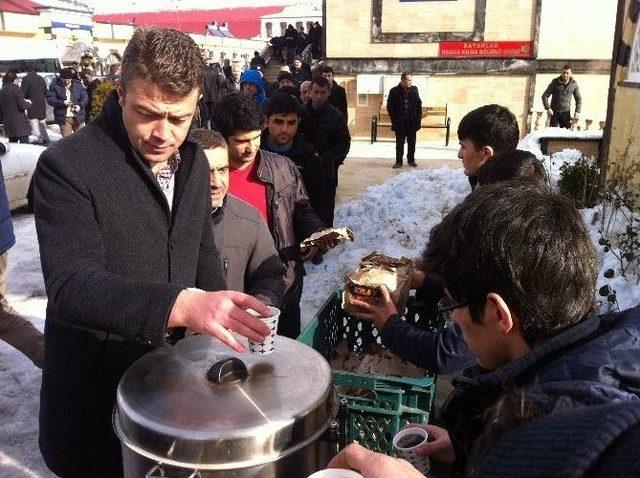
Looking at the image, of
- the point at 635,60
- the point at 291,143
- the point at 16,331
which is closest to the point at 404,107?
the point at 635,60

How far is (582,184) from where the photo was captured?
647cm

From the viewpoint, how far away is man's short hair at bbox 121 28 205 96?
1.65 meters

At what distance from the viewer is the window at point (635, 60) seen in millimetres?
6441

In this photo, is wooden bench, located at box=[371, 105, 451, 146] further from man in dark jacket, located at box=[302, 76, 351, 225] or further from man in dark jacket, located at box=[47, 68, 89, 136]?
man in dark jacket, located at box=[302, 76, 351, 225]

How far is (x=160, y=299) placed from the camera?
145cm

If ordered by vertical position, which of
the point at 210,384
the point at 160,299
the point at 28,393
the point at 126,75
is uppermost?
the point at 126,75

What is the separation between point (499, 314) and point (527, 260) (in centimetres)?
14

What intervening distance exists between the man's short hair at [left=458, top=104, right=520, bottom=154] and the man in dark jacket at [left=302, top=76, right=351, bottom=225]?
3.16m

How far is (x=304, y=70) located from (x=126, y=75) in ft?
41.0

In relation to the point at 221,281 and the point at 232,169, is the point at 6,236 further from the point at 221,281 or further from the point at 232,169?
the point at 221,281

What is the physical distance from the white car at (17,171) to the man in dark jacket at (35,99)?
558 centimetres

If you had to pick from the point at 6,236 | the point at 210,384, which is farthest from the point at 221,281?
the point at 6,236

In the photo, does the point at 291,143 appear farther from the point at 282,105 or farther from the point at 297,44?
the point at 297,44

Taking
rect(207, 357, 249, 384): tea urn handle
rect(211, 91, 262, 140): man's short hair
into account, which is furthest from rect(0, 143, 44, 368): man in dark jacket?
rect(207, 357, 249, 384): tea urn handle
